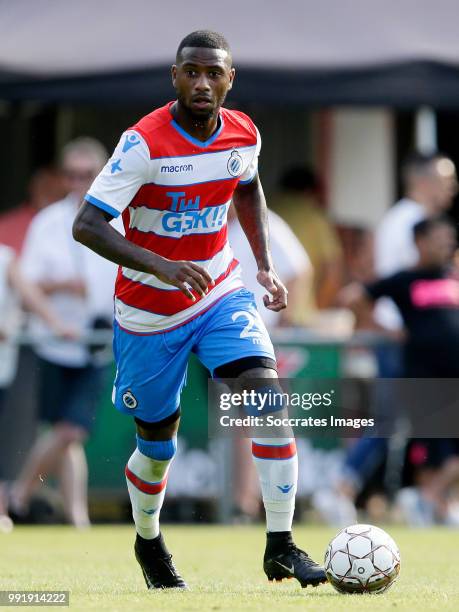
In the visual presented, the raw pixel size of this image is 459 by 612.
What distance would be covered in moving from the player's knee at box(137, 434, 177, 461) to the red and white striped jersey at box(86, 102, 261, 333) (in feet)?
1.70

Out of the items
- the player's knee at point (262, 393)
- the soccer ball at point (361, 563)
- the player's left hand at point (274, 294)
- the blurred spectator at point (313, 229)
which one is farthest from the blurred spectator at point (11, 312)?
the soccer ball at point (361, 563)

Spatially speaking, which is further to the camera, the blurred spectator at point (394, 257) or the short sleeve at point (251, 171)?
the blurred spectator at point (394, 257)

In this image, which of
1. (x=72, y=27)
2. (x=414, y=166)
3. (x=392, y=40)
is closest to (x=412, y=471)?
(x=414, y=166)

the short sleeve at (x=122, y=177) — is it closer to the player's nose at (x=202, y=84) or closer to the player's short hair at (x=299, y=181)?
the player's nose at (x=202, y=84)

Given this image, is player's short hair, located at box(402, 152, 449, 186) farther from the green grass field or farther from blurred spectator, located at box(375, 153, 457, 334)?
the green grass field

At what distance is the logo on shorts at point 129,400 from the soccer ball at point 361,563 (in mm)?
1077

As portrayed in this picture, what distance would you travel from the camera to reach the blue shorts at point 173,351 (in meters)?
6.25

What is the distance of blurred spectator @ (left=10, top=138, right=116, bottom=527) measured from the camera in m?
10.6

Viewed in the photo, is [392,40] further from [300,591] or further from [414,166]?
[300,591]

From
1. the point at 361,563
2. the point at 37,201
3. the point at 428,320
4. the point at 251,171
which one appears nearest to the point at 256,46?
the point at 37,201

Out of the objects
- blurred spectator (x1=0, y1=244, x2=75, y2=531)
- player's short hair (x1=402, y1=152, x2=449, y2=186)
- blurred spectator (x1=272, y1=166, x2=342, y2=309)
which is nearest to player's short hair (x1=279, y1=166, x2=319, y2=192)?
blurred spectator (x1=272, y1=166, x2=342, y2=309)

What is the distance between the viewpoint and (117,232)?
588 cm

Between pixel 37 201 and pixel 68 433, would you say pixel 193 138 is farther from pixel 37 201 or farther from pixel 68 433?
pixel 37 201

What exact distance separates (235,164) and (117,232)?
74cm
